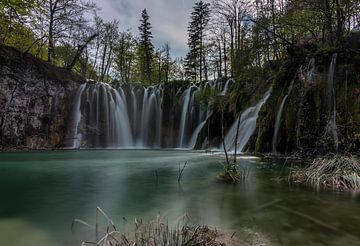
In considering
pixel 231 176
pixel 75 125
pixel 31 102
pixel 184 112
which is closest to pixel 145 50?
pixel 184 112

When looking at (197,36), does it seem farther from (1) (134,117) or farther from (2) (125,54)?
(1) (134,117)

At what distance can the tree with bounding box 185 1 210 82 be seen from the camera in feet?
110

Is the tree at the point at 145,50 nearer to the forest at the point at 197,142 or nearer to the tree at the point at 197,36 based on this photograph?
the tree at the point at 197,36

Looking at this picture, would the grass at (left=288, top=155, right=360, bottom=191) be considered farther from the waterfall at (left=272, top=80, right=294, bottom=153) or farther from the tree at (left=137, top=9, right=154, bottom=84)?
the tree at (left=137, top=9, right=154, bottom=84)

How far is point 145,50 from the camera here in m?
35.3

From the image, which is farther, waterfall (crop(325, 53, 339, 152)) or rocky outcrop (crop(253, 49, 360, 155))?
rocky outcrop (crop(253, 49, 360, 155))

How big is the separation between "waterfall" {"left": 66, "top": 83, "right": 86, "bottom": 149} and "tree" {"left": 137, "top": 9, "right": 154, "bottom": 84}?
45.2 ft

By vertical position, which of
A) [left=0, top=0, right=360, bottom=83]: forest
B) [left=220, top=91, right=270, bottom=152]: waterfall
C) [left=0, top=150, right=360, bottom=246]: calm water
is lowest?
[left=0, top=150, right=360, bottom=246]: calm water

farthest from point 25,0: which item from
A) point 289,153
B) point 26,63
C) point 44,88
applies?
point 289,153

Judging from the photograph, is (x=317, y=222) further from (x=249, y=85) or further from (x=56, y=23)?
(x=56, y=23)

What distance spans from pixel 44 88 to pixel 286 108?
16656 millimetres

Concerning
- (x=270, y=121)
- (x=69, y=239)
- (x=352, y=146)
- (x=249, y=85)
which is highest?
(x=249, y=85)

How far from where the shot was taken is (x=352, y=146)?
794 cm

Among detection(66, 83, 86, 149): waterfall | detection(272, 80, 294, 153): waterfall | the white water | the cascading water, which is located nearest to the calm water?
detection(272, 80, 294, 153): waterfall
